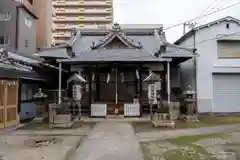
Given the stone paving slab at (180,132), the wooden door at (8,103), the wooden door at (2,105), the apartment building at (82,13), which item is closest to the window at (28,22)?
the wooden door at (8,103)

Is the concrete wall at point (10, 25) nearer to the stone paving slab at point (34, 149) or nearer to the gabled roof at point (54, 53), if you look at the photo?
the gabled roof at point (54, 53)

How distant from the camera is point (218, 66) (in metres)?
19.0

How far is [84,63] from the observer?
693 inches

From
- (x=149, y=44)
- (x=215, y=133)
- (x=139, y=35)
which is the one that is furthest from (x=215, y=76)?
(x=215, y=133)

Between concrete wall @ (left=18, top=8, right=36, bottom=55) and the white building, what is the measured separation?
644 inches

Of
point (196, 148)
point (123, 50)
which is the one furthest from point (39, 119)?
point (196, 148)

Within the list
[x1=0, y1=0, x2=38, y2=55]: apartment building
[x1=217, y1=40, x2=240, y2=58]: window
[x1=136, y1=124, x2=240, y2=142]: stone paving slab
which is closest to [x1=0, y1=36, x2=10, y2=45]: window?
[x1=0, y1=0, x2=38, y2=55]: apartment building

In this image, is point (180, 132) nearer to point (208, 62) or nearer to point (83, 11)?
point (208, 62)

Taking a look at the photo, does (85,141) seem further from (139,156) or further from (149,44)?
(149,44)

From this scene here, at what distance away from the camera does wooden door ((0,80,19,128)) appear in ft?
42.3

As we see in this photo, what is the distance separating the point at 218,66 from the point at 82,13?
5759cm

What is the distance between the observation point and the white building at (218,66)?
1895 centimetres

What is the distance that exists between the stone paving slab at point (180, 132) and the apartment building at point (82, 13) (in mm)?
60061

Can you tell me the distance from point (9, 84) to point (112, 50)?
23.2 feet
